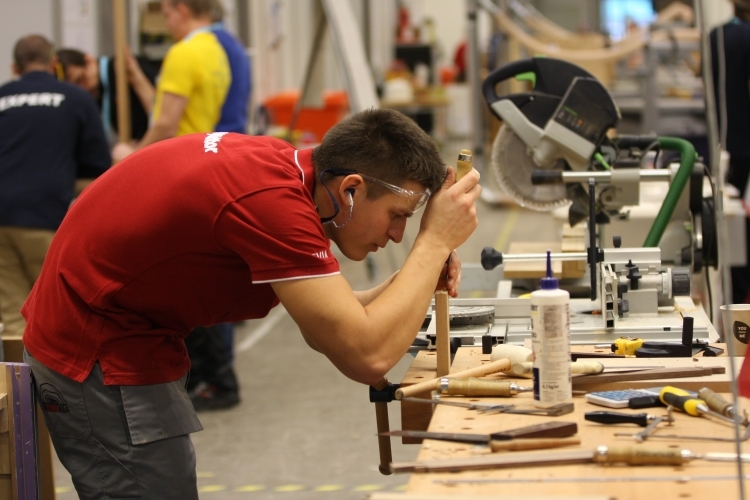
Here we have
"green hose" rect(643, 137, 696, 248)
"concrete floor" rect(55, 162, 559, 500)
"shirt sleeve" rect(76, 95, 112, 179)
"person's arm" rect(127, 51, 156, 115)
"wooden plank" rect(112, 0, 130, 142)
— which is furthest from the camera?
"person's arm" rect(127, 51, 156, 115)

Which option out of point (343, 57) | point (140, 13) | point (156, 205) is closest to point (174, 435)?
point (156, 205)

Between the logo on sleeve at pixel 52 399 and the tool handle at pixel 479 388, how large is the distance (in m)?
0.73

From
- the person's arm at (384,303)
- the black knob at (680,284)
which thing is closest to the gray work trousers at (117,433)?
the person's arm at (384,303)

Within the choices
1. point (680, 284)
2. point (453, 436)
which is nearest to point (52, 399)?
point (453, 436)

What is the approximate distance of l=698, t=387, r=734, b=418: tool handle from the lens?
1.50m

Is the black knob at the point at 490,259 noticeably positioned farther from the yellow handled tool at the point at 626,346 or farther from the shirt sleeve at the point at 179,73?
the shirt sleeve at the point at 179,73

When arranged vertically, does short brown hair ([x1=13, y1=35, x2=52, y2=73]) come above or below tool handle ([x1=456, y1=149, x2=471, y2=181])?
above

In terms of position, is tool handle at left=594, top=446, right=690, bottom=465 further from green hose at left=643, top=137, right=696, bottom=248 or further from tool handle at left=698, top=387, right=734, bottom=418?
green hose at left=643, top=137, right=696, bottom=248

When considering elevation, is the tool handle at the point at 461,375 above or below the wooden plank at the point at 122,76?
below

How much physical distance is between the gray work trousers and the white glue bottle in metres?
0.70

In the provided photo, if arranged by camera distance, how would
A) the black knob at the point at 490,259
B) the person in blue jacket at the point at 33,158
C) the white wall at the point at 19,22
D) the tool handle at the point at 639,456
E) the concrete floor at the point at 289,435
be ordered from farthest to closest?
the white wall at the point at 19,22 < the person in blue jacket at the point at 33,158 < the concrete floor at the point at 289,435 < the black knob at the point at 490,259 < the tool handle at the point at 639,456

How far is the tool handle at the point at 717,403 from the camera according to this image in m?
1.50

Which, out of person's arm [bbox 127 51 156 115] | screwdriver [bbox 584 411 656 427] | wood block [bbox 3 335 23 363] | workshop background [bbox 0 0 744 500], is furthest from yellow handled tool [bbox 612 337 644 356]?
person's arm [bbox 127 51 156 115]

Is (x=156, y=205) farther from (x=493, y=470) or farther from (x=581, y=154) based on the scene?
(x=581, y=154)
